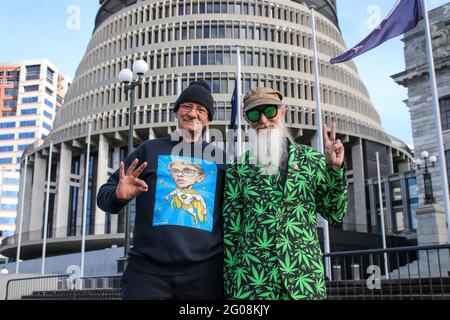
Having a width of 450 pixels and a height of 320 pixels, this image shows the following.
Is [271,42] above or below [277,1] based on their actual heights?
below

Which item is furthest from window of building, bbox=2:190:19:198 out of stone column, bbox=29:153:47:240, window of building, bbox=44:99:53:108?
stone column, bbox=29:153:47:240

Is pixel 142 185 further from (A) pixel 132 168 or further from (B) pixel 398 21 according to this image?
(B) pixel 398 21

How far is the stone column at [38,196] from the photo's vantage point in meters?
57.4

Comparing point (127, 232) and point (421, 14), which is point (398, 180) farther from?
point (127, 232)

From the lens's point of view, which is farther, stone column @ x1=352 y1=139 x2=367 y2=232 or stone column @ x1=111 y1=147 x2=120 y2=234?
stone column @ x1=352 y1=139 x2=367 y2=232

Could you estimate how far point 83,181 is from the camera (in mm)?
57562

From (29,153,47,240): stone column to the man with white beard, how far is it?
57.7 metres

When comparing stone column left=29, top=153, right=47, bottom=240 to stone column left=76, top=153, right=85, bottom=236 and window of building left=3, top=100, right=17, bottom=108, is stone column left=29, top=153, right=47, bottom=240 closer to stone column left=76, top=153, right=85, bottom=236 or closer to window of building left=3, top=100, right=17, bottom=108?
stone column left=76, top=153, right=85, bottom=236

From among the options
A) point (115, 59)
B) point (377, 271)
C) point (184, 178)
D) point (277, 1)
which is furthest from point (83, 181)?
point (184, 178)

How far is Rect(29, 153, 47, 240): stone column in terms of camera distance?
5744 cm

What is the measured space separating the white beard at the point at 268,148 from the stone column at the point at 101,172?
49.0m

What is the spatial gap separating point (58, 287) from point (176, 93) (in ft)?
117

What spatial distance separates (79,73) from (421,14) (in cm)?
5857

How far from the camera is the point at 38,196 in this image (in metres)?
58.5
